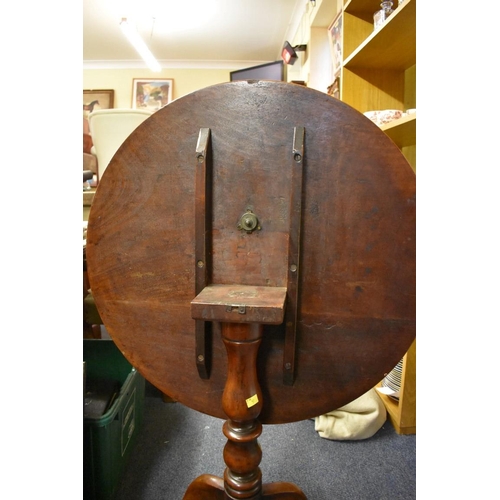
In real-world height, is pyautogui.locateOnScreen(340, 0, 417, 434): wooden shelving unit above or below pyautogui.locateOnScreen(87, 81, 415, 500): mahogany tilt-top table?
above

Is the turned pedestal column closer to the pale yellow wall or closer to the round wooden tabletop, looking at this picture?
the round wooden tabletop

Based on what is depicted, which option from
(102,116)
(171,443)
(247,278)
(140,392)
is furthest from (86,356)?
(102,116)

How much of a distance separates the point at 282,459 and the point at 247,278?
1.01m

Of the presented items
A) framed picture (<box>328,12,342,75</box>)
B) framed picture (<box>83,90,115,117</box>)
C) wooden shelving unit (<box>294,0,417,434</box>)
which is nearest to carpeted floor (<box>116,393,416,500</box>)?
wooden shelving unit (<box>294,0,417,434</box>)

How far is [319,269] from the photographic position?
0.78 m

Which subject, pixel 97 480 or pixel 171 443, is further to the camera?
pixel 171 443

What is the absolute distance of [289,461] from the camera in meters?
1.43

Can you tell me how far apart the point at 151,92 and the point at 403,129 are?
5.93 metres

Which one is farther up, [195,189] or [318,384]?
[195,189]

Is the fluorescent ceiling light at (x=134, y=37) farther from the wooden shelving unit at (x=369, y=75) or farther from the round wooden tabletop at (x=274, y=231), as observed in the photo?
the round wooden tabletop at (x=274, y=231)

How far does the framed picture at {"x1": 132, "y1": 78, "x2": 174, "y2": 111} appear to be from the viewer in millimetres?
6387

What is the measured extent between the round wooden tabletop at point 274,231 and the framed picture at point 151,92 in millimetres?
6199

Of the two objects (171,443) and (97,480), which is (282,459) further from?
(97,480)

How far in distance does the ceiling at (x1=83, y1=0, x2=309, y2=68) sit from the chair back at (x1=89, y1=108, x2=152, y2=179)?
2557 mm
